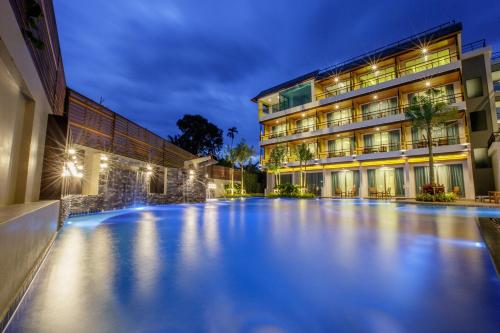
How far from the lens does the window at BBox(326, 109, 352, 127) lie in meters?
23.7

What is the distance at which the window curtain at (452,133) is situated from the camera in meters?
17.6

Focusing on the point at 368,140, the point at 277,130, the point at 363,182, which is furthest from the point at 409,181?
the point at 277,130

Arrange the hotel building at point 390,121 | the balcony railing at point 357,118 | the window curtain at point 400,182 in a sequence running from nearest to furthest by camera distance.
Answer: the hotel building at point 390,121
the balcony railing at point 357,118
the window curtain at point 400,182

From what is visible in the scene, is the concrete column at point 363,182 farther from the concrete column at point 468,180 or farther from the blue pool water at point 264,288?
the blue pool water at point 264,288

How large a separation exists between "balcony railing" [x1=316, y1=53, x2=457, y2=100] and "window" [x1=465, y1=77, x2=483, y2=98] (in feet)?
6.93

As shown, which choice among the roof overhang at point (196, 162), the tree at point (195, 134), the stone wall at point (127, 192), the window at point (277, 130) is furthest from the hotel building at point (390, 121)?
the tree at point (195, 134)

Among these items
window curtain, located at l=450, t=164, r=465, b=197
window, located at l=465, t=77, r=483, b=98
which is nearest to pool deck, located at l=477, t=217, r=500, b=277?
window curtain, located at l=450, t=164, r=465, b=197

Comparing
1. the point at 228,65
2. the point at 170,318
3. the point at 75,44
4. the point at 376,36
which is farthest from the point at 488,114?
the point at 75,44

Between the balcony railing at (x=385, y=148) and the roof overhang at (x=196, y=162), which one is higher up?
the balcony railing at (x=385, y=148)

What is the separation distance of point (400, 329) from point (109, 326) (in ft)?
6.53

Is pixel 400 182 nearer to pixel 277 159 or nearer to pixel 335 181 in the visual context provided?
pixel 335 181

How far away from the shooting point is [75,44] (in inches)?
2987

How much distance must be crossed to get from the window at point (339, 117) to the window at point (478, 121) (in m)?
8.68

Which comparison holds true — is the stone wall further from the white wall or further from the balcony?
the balcony
